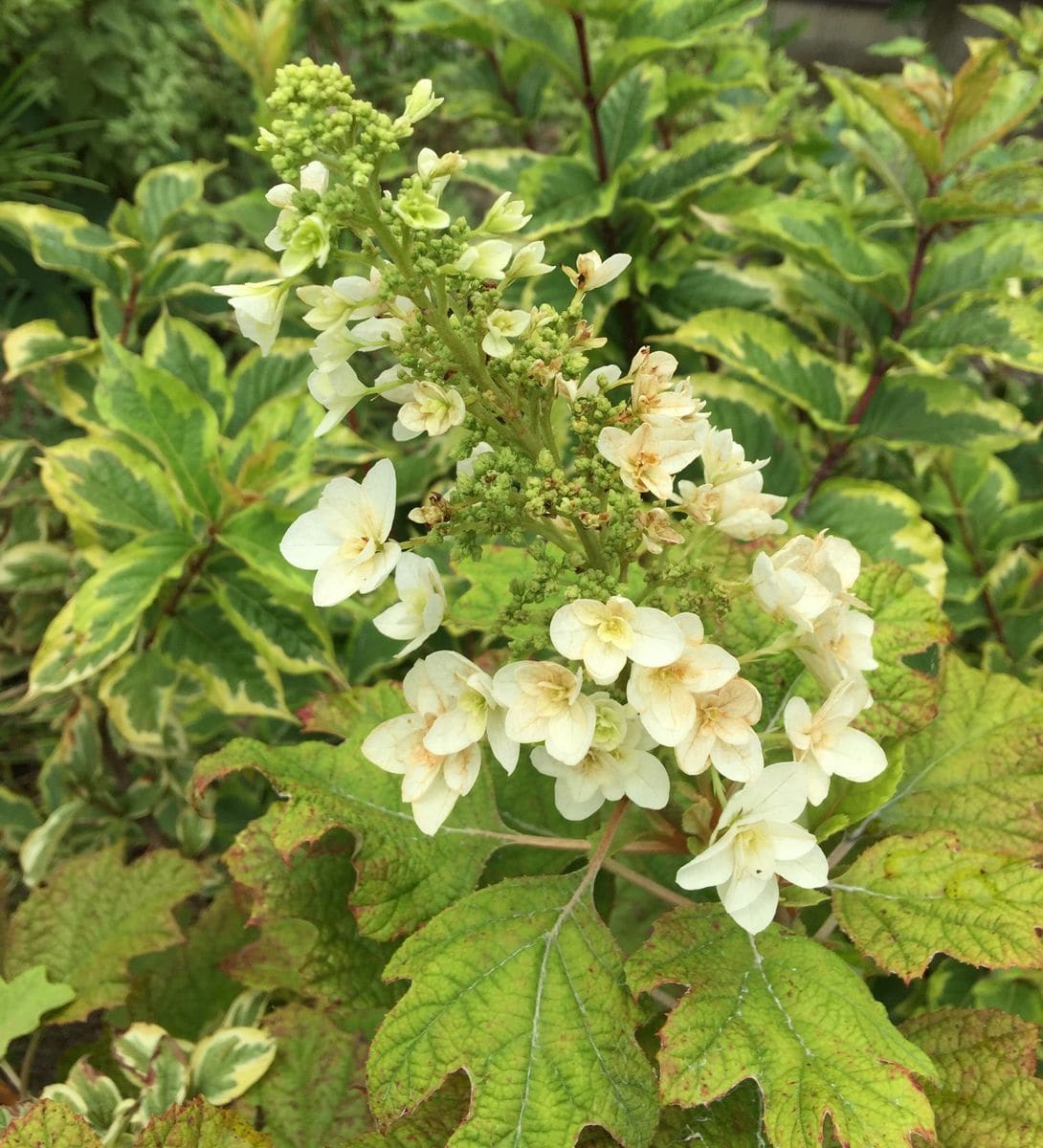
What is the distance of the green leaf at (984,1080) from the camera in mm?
970

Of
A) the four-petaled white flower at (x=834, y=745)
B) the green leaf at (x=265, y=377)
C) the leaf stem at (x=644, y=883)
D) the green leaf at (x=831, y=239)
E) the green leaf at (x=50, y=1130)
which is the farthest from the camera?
the green leaf at (x=265, y=377)

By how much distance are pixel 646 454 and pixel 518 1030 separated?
1.88ft

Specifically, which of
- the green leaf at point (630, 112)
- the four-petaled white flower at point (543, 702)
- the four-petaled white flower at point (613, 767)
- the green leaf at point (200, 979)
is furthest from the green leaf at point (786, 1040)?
the green leaf at point (630, 112)

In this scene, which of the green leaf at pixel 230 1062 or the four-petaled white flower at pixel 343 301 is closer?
the four-petaled white flower at pixel 343 301

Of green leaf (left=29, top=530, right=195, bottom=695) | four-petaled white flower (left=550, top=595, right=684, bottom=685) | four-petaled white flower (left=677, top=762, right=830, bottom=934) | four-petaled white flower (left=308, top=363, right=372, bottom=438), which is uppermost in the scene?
four-petaled white flower (left=308, top=363, right=372, bottom=438)

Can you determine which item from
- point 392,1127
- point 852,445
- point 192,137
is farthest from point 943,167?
point 192,137

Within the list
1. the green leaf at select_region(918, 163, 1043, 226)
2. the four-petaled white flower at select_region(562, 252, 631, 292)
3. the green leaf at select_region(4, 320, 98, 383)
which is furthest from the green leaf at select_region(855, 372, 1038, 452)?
the green leaf at select_region(4, 320, 98, 383)

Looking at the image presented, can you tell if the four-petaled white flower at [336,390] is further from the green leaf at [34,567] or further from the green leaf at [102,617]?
the green leaf at [34,567]

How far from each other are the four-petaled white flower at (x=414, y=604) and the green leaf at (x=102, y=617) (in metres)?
0.72

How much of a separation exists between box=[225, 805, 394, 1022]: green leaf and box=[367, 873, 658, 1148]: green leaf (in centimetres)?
19

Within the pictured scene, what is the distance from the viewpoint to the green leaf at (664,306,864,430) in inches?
67.3

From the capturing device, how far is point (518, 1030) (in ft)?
3.08

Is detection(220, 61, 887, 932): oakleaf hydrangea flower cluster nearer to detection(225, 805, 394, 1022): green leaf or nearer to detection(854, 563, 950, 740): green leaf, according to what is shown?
detection(854, 563, 950, 740): green leaf

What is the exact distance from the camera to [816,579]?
2.83ft
